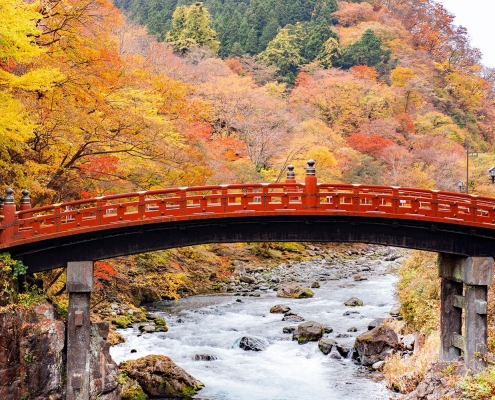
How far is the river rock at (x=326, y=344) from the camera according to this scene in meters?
25.8

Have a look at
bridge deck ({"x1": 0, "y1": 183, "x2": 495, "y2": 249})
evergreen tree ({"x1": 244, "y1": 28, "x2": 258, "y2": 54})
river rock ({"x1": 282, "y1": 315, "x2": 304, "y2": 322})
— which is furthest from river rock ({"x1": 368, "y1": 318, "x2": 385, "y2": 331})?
evergreen tree ({"x1": 244, "y1": 28, "x2": 258, "y2": 54})

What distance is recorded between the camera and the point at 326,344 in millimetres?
26016

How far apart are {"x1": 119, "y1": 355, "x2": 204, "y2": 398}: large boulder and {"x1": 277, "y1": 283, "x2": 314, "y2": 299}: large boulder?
47.5 feet

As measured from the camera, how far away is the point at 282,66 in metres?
80.0

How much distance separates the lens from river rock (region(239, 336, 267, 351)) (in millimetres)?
26375

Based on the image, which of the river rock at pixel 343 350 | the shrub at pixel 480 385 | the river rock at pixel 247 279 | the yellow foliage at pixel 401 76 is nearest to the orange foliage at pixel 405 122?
the yellow foliage at pixel 401 76

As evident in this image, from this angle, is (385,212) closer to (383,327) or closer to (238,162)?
(383,327)

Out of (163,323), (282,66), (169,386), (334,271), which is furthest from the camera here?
(282,66)

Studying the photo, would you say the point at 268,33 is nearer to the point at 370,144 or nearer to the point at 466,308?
the point at 370,144

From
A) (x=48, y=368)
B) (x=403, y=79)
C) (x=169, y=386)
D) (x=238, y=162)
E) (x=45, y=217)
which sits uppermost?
(x=403, y=79)

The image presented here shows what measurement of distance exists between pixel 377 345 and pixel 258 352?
5210 millimetres

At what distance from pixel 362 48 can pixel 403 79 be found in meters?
11.6

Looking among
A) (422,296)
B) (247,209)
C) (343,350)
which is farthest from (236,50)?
(247,209)

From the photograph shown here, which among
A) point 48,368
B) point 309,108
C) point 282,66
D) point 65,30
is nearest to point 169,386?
point 48,368
